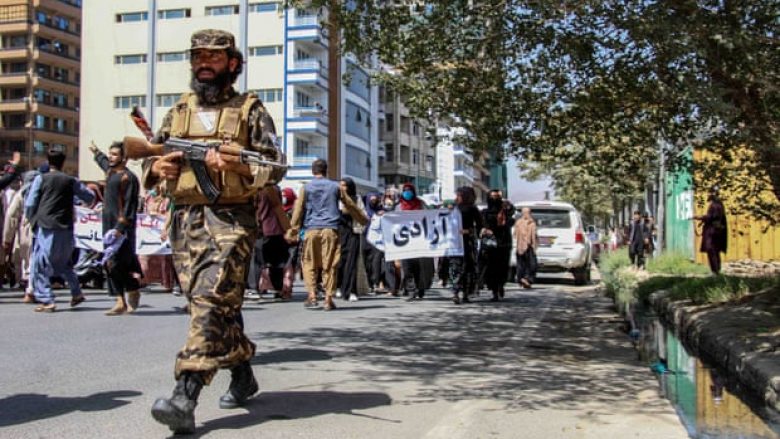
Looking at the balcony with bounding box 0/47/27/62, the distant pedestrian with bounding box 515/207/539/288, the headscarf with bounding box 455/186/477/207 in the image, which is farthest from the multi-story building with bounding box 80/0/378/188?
the headscarf with bounding box 455/186/477/207

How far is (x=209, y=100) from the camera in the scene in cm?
451

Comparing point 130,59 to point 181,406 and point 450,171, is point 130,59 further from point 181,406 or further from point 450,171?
point 181,406

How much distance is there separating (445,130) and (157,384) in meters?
5.60

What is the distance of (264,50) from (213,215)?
50.2 m

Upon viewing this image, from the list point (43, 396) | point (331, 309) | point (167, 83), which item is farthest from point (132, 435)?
point (167, 83)

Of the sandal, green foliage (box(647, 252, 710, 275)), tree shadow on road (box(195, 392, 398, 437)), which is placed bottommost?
tree shadow on road (box(195, 392, 398, 437))

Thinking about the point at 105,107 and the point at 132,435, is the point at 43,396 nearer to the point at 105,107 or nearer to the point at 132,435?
the point at 132,435

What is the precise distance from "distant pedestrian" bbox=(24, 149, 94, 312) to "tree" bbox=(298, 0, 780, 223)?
12.0ft

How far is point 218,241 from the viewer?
4.26 metres

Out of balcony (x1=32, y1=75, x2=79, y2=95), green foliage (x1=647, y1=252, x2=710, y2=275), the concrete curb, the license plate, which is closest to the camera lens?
the concrete curb

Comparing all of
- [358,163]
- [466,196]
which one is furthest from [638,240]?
[358,163]

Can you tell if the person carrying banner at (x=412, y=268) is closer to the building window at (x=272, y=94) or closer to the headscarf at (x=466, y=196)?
the headscarf at (x=466, y=196)

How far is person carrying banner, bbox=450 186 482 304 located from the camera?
11867 mm

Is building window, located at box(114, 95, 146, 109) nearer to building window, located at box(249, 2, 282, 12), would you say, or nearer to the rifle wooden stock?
building window, located at box(249, 2, 282, 12)
